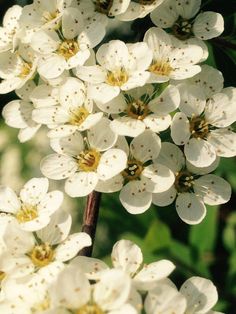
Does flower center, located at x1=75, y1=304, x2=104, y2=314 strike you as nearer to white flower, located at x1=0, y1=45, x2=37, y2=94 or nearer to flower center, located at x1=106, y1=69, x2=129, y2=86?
flower center, located at x1=106, y1=69, x2=129, y2=86

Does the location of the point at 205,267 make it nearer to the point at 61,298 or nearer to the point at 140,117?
the point at 140,117

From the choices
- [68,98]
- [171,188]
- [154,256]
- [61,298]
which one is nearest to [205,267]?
[154,256]

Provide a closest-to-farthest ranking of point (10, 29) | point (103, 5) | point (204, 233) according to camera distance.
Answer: point (103, 5) < point (10, 29) < point (204, 233)

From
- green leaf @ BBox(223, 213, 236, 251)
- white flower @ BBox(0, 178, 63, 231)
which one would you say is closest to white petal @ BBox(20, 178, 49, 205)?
white flower @ BBox(0, 178, 63, 231)

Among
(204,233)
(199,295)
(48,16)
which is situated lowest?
(204,233)

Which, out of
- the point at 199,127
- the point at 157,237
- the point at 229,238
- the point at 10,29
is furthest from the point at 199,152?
the point at 229,238

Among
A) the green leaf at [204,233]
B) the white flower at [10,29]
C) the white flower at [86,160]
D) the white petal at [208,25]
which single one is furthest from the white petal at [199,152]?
the green leaf at [204,233]

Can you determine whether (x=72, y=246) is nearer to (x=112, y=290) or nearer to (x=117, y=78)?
(x=112, y=290)
